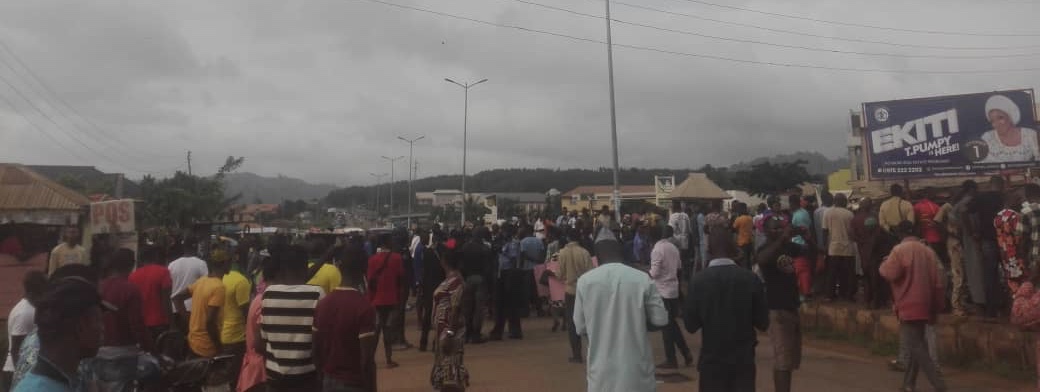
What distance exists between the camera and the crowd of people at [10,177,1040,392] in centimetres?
527

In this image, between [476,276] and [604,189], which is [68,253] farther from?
[604,189]

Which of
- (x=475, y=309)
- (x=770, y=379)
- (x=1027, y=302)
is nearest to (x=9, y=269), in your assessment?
(x=475, y=309)

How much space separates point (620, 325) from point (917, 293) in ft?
12.6

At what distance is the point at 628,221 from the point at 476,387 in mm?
10977

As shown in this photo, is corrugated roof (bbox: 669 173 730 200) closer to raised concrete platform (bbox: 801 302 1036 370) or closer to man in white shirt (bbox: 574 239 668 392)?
raised concrete platform (bbox: 801 302 1036 370)

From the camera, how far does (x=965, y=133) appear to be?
64.3 feet

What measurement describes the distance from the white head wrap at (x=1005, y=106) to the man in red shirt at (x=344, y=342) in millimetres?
19481

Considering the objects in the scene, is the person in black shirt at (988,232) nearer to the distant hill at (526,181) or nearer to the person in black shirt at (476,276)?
the person in black shirt at (476,276)

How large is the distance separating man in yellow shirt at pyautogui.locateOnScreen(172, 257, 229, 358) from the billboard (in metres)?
18.3

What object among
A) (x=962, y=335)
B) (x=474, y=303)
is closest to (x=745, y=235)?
(x=962, y=335)

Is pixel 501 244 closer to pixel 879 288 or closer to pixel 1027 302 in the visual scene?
pixel 879 288

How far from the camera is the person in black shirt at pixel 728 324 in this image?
542cm

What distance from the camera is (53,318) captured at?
9.64 ft

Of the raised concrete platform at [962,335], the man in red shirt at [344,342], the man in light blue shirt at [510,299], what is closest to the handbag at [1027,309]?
the raised concrete platform at [962,335]
